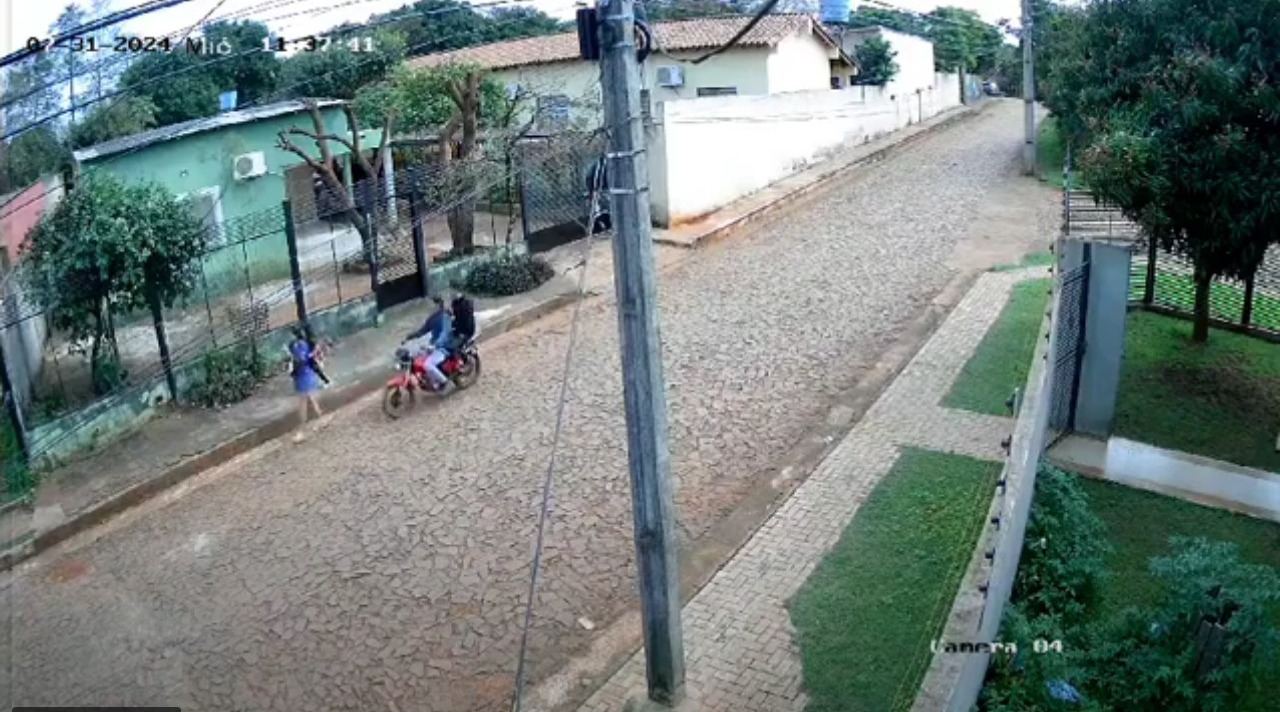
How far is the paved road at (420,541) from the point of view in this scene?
650 centimetres

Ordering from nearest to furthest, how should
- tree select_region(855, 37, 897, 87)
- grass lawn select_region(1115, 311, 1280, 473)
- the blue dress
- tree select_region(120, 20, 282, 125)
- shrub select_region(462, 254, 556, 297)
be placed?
grass lawn select_region(1115, 311, 1280, 473) < the blue dress < shrub select_region(462, 254, 556, 297) < tree select_region(120, 20, 282, 125) < tree select_region(855, 37, 897, 87)

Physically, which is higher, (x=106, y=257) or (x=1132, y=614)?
(x=106, y=257)

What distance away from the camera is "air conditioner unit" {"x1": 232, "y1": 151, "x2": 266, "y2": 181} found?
15.7m

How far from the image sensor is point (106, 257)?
32.4 feet

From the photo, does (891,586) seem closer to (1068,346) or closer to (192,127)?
(1068,346)

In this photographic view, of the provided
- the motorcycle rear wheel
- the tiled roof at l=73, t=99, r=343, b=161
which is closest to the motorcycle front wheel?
the motorcycle rear wheel

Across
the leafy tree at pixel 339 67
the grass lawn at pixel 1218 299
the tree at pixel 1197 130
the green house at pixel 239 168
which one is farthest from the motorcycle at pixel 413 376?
the leafy tree at pixel 339 67

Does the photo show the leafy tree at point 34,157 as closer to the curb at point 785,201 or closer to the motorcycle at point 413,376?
the motorcycle at point 413,376

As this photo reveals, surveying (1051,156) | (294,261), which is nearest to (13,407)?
(294,261)

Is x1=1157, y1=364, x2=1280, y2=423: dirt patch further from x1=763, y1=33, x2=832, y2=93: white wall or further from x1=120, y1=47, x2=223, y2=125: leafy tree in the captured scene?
x1=120, y1=47, x2=223, y2=125: leafy tree

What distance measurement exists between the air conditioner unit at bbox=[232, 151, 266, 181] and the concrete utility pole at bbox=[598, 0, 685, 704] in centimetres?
1210

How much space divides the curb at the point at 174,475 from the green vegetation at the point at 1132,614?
23.0 ft

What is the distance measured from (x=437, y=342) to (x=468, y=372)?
1.88ft

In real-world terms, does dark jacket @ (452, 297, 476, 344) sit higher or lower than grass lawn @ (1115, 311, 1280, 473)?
higher
